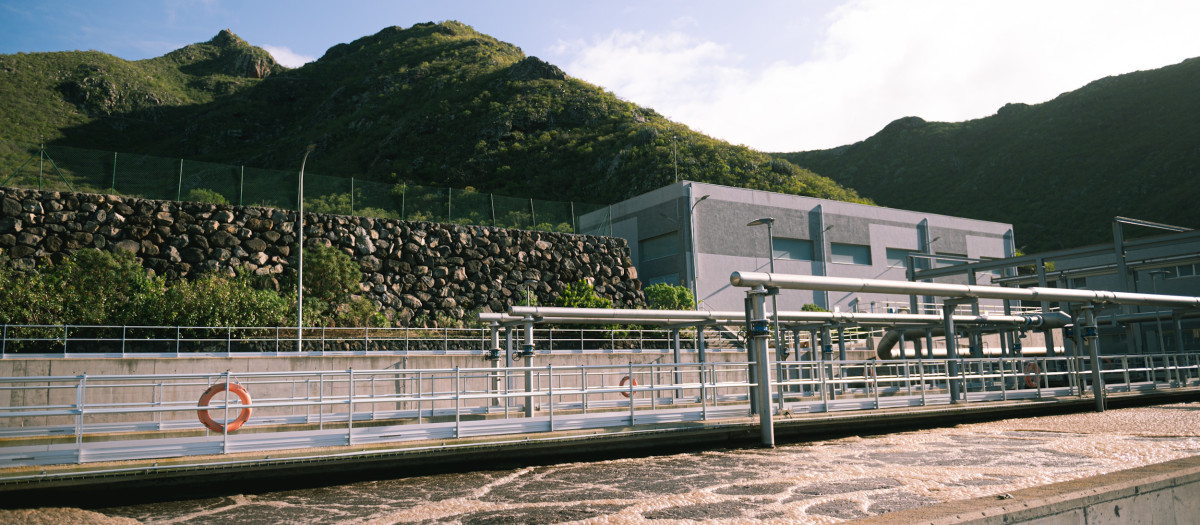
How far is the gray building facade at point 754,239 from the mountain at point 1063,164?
44.9 metres

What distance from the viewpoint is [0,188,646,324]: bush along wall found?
2783cm

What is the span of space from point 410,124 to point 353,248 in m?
55.2

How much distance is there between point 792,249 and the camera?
4462 cm

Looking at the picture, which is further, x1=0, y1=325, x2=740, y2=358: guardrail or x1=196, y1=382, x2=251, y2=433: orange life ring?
x1=0, y1=325, x2=740, y2=358: guardrail

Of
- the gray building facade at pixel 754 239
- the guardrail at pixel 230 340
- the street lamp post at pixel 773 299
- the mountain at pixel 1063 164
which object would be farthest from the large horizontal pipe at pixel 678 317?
the mountain at pixel 1063 164

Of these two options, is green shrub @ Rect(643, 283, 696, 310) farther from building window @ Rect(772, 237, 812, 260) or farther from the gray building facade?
building window @ Rect(772, 237, 812, 260)

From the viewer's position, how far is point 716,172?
66750 millimetres

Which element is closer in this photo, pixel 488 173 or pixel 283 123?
pixel 488 173

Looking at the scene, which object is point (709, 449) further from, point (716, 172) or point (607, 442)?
point (716, 172)

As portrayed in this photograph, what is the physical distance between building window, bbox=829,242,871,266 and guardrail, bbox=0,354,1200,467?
61.2 feet

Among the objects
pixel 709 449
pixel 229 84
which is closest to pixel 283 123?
pixel 229 84

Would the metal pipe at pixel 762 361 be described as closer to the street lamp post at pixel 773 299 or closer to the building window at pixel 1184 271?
the street lamp post at pixel 773 299

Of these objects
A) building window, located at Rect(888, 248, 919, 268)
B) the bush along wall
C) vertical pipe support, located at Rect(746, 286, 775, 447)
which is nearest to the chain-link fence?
the bush along wall

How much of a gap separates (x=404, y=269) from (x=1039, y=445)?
2782 cm
